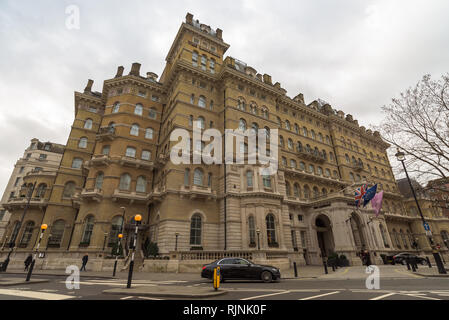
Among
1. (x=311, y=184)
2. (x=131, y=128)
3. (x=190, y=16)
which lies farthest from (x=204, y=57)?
(x=311, y=184)

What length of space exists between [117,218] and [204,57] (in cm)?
2530

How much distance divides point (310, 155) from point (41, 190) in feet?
129

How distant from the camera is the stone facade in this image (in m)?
22.7

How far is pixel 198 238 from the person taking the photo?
73.7 feet

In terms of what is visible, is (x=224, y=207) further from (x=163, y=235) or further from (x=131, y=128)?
(x=131, y=128)

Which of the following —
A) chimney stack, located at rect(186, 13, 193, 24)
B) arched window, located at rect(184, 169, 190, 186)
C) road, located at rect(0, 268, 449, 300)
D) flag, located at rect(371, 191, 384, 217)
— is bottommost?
road, located at rect(0, 268, 449, 300)

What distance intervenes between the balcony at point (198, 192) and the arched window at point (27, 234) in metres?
21.2

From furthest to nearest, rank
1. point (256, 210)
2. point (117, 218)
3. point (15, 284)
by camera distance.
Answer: point (117, 218)
point (256, 210)
point (15, 284)

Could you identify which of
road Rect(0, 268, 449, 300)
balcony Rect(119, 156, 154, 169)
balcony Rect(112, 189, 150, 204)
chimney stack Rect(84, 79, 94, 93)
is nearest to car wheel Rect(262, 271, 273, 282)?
road Rect(0, 268, 449, 300)

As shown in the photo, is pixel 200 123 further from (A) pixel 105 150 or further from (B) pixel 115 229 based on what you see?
(B) pixel 115 229

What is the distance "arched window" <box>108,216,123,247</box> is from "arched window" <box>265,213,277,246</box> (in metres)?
16.2

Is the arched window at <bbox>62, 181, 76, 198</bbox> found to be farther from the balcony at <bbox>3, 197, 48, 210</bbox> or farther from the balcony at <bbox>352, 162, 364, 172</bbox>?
the balcony at <bbox>352, 162, 364, 172</bbox>

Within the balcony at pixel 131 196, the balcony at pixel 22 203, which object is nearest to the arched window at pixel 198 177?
the balcony at pixel 131 196

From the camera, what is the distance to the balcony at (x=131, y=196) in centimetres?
2448
